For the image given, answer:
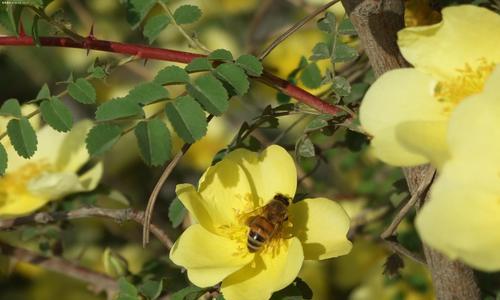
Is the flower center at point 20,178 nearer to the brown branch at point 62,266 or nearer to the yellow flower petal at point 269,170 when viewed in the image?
the brown branch at point 62,266

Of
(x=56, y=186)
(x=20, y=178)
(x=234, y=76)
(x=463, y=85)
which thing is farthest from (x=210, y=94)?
(x=20, y=178)

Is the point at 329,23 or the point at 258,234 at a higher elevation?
the point at 329,23

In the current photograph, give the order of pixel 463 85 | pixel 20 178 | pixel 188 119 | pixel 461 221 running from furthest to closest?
1. pixel 20 178
2. pixel 188 119
3. pixel 463 85
4. pixel 461 221

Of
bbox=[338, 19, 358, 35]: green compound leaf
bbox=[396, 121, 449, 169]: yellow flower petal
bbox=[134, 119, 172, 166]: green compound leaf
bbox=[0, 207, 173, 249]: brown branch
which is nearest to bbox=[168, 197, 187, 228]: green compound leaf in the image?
bbox=[0, 207, 173, 249]: brown branch

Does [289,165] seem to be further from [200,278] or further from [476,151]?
[476,151]

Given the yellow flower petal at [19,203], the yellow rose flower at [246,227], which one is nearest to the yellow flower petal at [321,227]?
the yellow rose flower at [246,227]

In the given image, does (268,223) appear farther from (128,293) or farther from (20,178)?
(20,178)
